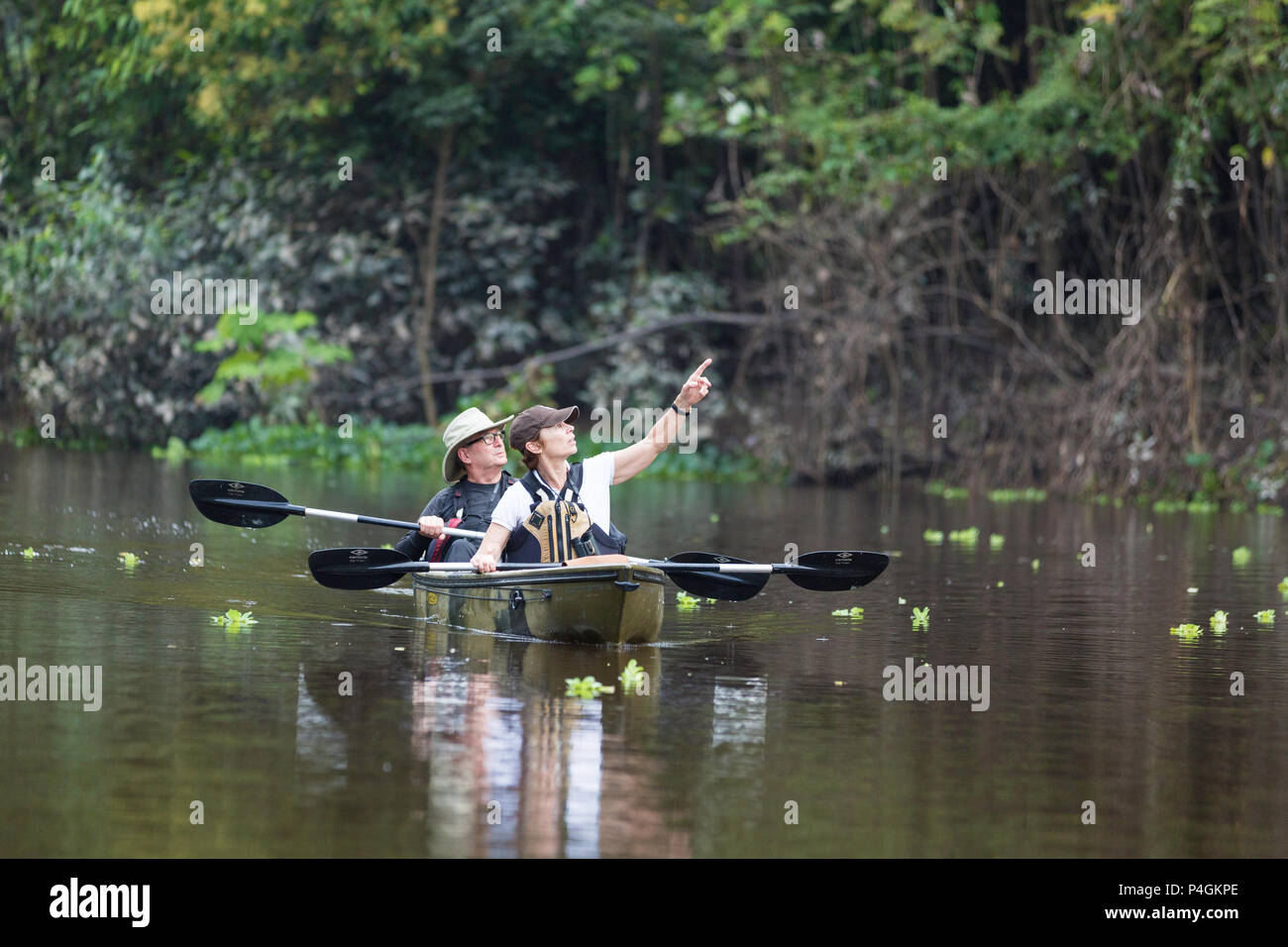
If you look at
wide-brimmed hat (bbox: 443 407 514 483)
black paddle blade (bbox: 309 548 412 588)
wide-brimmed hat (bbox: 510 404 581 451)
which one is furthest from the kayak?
wide-brimmed hat (bbox: 443 407 514 483)

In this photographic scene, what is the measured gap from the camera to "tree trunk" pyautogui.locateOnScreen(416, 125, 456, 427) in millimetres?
31891

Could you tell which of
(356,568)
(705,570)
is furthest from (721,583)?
(356,568)

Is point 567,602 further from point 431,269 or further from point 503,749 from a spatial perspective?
point 431,269

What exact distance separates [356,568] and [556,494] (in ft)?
4.15

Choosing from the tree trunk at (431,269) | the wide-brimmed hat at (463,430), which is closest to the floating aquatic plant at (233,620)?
the wide-brimmed hat at (463,430)

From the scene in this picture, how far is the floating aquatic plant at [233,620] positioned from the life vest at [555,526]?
1.59 metres

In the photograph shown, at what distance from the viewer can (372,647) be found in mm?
10016

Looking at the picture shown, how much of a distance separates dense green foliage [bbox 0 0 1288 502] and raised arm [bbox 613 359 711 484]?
13.0 meters

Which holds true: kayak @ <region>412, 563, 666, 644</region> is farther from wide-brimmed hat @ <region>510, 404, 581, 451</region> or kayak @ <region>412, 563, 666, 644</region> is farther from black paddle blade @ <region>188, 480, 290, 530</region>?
black paddle blade @ <region>188, 480, 290, 530</region>

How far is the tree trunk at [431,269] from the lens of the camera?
31.9 m

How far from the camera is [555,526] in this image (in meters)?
10.6

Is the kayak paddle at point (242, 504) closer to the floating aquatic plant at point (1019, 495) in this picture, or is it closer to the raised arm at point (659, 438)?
the raised arm at point (659, 438)

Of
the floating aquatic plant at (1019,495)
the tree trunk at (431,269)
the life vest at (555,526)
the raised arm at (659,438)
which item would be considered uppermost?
the tree trunk at (431,269)
